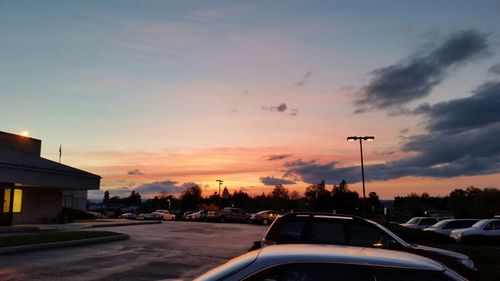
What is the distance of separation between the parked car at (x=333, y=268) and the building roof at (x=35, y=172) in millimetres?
32506

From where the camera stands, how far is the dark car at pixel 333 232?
34.6ft

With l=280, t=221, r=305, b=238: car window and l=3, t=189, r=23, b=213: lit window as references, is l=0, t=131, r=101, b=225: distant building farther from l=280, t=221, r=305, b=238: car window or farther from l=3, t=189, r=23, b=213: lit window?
l=280, t=221, r=305, b=238: car window

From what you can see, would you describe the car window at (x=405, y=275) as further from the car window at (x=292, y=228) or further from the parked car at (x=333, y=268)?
the car window at (x=292, y=228)

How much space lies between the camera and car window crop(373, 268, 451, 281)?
158 inches

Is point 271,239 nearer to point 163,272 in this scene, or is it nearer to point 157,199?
point 163,272

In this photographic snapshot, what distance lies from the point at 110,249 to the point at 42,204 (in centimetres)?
2228

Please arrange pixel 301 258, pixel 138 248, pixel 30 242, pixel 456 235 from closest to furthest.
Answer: pixel 301 258 → pixel 30 242 → pixel 138 248 → pixel 456 235

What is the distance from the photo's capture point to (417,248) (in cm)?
1139

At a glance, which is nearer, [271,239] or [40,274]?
[271,239]

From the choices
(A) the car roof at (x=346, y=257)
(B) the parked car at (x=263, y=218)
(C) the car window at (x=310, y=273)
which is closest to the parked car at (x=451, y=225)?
(B) the parked car at (x=263, y=218)

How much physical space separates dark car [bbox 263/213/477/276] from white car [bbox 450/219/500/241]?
19.2 metres

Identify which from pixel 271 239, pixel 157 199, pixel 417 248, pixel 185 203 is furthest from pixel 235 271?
pixel 157 199

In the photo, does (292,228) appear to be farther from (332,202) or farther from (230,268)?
(332,202)

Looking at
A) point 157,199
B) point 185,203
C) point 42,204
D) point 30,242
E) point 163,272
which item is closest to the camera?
point 163,272
